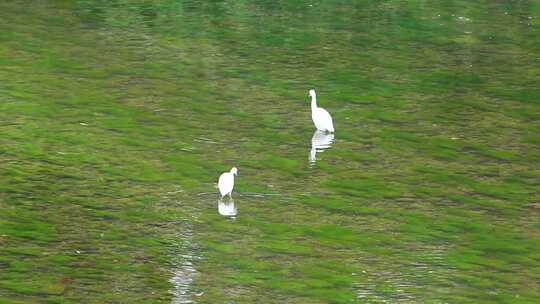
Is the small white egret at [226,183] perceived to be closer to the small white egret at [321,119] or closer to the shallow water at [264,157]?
the shallow water at [264,157]

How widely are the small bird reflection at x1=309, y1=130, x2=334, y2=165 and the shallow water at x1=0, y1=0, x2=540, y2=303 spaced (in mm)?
58

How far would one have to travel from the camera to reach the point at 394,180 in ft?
65.1

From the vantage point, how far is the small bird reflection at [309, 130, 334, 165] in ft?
70.4

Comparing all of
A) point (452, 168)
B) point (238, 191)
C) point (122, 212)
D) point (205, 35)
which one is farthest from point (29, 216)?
point (205, 35)

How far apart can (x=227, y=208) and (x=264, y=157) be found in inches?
115

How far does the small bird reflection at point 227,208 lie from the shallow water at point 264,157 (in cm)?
6

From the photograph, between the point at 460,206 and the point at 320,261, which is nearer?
the point at 320,261

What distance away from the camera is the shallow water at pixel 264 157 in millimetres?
15555

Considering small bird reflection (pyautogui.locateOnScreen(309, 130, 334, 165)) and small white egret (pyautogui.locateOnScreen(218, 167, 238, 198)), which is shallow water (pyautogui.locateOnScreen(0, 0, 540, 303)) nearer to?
small bird reflection (pyautogui.locateOnScreen(309, 130, 334, 165))

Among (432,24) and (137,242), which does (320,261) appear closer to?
(137,242)

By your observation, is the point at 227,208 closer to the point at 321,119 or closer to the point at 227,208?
the point at 227,208

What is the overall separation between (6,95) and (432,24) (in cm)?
1380

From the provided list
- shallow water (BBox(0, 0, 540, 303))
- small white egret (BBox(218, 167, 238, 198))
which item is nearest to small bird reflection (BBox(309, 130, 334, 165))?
shallow water (BBox(0, 0, 540, 303))

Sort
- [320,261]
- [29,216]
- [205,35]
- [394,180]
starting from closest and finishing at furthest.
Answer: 1. [320,261]
2. [29,216]
3. [394,180]
4. [205,35]
